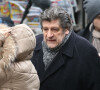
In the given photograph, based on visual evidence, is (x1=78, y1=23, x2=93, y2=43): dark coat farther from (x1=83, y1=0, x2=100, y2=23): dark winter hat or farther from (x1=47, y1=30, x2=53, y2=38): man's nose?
(x1=47, y1=30, x2=53, y2=38): man's nose

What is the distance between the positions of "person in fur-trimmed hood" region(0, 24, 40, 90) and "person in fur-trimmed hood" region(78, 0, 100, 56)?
65.7 inches

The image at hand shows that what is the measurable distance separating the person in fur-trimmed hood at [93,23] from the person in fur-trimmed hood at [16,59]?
1.67 m

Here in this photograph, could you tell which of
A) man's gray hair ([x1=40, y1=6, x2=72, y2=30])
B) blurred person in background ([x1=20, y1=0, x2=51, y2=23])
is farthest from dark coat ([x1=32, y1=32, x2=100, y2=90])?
blurred person in background ([x1=20, y1=0, x2=51, y2=23])

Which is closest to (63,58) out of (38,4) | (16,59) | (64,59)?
(64,59)

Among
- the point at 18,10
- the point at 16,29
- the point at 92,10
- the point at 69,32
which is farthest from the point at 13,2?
the point at 16,29

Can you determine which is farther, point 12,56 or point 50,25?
point 50,25

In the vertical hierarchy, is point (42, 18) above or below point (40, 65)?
above

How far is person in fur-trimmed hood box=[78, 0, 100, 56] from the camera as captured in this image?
4.21m

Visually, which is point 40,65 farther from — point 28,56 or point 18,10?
point 18,10

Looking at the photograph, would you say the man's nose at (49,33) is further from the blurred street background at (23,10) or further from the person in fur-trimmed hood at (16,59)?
the blurred street background at (23,10)

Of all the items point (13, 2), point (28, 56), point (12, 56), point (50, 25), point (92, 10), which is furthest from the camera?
point (13, 2)

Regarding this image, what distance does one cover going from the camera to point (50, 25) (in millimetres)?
3350

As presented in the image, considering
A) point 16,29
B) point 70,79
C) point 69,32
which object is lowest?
point 70,79

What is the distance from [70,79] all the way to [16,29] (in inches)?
40.0
